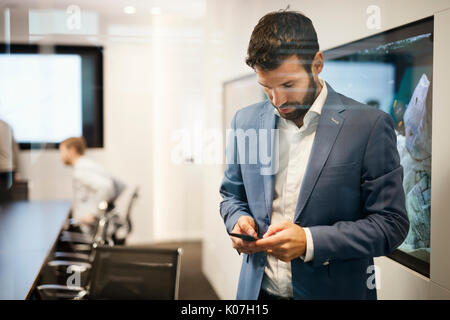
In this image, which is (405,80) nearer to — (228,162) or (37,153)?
(228,162)

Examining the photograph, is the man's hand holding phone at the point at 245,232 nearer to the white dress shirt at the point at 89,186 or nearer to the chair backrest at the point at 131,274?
the chair backrest at the point at 131,274

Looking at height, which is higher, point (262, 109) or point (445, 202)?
point (262, 109)

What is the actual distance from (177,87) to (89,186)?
67cm

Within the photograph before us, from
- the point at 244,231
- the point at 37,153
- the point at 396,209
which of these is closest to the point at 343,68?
the point at 396,209

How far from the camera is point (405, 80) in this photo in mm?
1442

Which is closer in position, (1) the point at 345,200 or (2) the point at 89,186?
(1) the point at 345,200

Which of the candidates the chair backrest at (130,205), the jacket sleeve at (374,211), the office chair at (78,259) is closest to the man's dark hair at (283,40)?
the jacket sleeve at (374,211)

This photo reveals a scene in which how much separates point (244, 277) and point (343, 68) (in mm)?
804

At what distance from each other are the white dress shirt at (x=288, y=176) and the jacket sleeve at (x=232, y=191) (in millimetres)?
132

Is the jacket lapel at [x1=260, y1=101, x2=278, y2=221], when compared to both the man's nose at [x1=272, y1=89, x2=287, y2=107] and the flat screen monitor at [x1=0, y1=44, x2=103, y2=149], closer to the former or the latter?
the man's nose at [x1=272, y1=89, x2=287, y2=107]

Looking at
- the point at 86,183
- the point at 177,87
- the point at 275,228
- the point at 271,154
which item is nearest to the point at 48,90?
the point at 86,183

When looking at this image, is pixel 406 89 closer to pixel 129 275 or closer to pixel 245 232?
pixel 245 232

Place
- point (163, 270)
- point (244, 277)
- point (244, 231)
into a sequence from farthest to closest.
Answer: point (163, 270) → point (244, 277) → point (244, 231)

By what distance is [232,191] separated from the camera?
1460 mm
